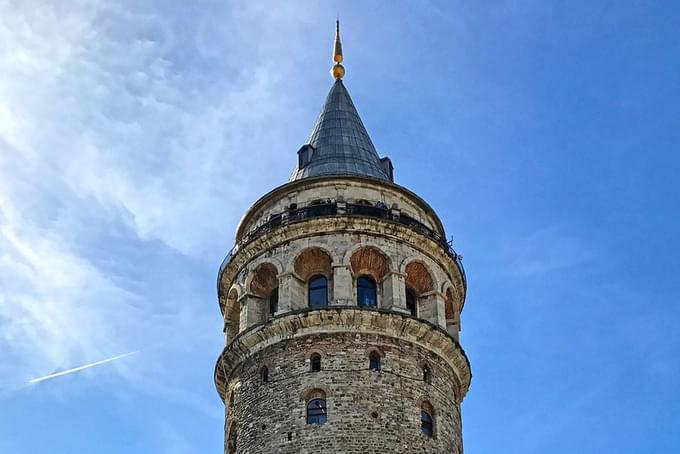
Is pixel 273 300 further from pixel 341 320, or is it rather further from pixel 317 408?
pixel 317 408

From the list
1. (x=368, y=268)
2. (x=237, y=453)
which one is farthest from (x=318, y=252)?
(x=237, y=453)

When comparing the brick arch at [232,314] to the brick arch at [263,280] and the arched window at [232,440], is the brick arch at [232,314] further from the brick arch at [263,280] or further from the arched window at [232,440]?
the arched window at [232,440]

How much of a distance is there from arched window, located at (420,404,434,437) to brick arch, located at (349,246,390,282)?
4950 millimetres

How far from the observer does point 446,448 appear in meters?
32.9

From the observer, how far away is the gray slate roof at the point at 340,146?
3933cm

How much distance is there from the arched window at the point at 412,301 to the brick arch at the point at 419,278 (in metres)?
0.18

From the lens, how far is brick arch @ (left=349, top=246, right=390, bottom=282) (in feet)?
118

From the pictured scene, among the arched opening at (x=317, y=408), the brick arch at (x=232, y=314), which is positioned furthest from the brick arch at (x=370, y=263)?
the arched opening at (x=317, y=408)

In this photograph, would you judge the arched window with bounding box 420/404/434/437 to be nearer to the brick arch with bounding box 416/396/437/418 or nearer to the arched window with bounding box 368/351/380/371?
the brick arch with bounding box 416/396/437/418

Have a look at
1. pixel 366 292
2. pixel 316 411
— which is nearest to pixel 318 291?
pixel 366 292

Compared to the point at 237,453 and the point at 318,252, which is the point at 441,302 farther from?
the point at 237,453

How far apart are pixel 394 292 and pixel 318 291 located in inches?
105

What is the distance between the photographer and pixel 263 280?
121ft

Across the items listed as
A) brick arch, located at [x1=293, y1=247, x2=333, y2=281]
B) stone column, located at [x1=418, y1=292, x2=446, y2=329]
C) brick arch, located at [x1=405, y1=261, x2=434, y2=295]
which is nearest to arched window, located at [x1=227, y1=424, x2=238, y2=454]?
brick arch, located at [x1=293, y1=247, x2=333, y2=281]
